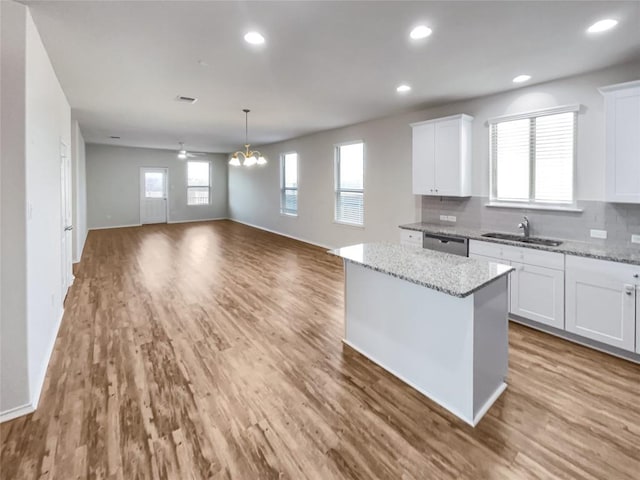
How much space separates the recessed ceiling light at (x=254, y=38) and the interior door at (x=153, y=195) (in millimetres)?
9982

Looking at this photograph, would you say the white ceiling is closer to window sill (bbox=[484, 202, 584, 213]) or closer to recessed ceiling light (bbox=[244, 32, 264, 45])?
recessed ceiling light (bbox=[244, 32, 264, 45])

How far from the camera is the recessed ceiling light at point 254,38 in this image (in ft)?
8.77

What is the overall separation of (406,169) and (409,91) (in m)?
1.54

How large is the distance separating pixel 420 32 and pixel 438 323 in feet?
7.35

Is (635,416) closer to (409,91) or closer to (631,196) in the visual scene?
(631,196)

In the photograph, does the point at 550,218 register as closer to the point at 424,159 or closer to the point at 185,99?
the point at 424,159

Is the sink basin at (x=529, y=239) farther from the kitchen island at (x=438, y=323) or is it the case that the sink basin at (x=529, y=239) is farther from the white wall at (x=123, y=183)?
the white wall at (x=123, y=183)

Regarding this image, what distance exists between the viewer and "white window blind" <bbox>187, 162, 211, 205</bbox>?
12305 mm

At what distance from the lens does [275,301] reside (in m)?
4.28

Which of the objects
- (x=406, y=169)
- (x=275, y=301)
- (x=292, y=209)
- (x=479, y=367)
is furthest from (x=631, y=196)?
(x=292, y=209)

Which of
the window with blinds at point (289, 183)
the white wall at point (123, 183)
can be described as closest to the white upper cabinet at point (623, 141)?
the window with blinds at point (289, 183)

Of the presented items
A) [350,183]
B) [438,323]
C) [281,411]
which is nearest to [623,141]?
[438,323]

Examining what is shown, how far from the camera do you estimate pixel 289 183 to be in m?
9.18

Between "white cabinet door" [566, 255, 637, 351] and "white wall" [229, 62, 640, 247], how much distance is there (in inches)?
38.5
